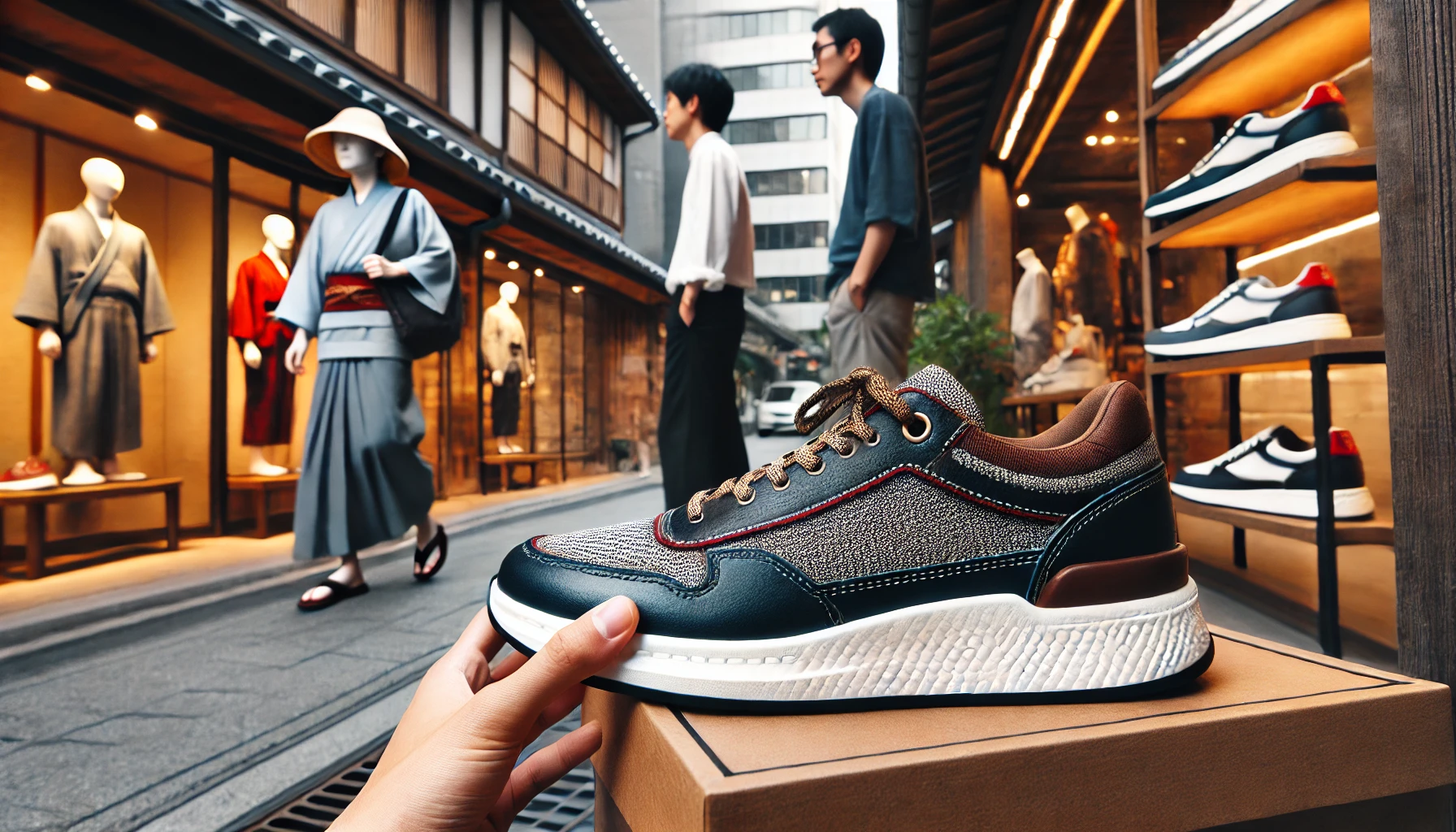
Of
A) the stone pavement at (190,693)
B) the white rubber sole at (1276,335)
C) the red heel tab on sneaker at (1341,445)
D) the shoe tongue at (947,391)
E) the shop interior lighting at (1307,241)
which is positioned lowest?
the stone pavement at (190,693)

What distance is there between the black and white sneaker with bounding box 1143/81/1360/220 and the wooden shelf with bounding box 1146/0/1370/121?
0.15 metres

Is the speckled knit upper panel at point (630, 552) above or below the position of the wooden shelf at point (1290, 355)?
below

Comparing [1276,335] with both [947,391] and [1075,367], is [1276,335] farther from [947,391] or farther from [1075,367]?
[1075,367]

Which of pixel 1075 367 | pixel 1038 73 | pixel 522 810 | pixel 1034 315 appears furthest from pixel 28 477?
pixel 1034 315

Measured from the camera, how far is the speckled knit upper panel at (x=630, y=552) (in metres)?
0.51

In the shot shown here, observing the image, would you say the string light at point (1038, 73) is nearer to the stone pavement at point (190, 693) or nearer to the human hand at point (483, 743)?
the stone pavement at point (190, 693)

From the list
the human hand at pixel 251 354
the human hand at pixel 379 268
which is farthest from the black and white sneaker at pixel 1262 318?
the human hand at pixel 251 354

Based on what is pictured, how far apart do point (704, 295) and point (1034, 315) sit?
13.2 ft

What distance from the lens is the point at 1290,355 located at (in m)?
1.21

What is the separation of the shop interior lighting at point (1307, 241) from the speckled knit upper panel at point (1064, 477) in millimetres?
2077

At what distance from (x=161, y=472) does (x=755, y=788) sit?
3111 mm

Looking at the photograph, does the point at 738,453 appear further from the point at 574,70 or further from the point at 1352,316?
the point at 574,70

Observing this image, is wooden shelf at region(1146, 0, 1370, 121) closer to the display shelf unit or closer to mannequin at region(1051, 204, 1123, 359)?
the display shelf unit

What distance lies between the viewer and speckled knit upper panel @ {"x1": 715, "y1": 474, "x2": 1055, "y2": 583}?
515 mm
